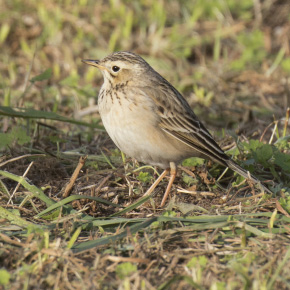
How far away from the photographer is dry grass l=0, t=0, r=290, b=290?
438 centimetres

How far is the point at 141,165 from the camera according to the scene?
664 cm

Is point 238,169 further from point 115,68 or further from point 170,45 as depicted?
point 170,45

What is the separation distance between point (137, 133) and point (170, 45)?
510 centimetres

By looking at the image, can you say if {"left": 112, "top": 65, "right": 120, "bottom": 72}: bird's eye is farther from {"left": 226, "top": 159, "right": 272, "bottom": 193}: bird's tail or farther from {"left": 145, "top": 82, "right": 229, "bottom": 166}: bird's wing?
{"left": 226, "top": 159, "right": 272, "bottom": 193}: bird's tail

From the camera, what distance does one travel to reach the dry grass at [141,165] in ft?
14.4

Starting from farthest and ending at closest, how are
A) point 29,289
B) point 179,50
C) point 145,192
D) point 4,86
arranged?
point 179,50 → point 4,86 → point 145,192 → point 29,289

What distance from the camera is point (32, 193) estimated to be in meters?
5.55

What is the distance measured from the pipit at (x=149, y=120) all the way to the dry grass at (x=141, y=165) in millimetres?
290

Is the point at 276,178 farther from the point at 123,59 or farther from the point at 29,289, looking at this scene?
the point at 29,289

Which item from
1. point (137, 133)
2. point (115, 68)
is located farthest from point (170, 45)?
point (137, 133)

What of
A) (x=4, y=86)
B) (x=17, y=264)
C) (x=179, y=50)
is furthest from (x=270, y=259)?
(x=179, y=50)

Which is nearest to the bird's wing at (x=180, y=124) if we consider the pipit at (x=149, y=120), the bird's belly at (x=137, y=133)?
the pipit at (x=149, y=120)

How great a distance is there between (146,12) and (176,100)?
5.49 metres

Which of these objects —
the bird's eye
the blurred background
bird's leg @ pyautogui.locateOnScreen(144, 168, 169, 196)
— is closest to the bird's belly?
bird's leg @ pyautogui.locateOnScreen(144, 168, 169, 196)
